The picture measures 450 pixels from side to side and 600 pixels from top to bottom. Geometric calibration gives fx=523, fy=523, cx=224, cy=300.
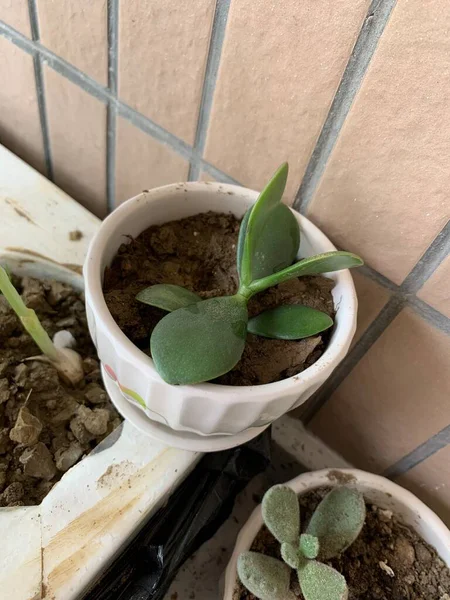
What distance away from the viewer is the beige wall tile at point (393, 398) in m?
0.47

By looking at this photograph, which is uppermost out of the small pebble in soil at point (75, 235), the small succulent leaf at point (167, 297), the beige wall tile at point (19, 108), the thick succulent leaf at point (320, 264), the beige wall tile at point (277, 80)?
the beige wall tile at point (277, 80)

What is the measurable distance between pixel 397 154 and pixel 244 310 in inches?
6.3

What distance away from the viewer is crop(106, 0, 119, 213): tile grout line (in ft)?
1.54

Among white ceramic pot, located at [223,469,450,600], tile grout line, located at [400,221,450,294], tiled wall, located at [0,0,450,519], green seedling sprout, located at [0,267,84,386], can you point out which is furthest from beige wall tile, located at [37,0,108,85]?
white ceramic pot, located at [223,469,450,600]

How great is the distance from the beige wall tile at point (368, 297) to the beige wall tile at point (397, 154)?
2cm

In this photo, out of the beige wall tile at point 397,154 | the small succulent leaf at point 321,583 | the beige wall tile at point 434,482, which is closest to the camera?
the beige wall tile at point 397,154

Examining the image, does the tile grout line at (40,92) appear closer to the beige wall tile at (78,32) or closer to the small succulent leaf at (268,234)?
the beige wall tile at (78,32)

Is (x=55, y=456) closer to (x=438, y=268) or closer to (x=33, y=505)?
(x=33, y=505)

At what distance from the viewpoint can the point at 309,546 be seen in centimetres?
46

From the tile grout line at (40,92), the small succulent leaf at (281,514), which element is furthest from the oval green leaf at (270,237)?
the tile grout line at (40,92)

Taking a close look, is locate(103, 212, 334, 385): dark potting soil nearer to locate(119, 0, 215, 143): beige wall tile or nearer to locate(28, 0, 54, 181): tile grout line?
locate(119, 0, 215, 143): beige wall tile

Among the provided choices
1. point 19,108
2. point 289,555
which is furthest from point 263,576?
point 19,108

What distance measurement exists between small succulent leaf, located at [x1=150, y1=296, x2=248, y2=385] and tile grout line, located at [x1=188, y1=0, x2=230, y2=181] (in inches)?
8.0

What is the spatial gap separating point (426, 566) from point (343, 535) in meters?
0.12
